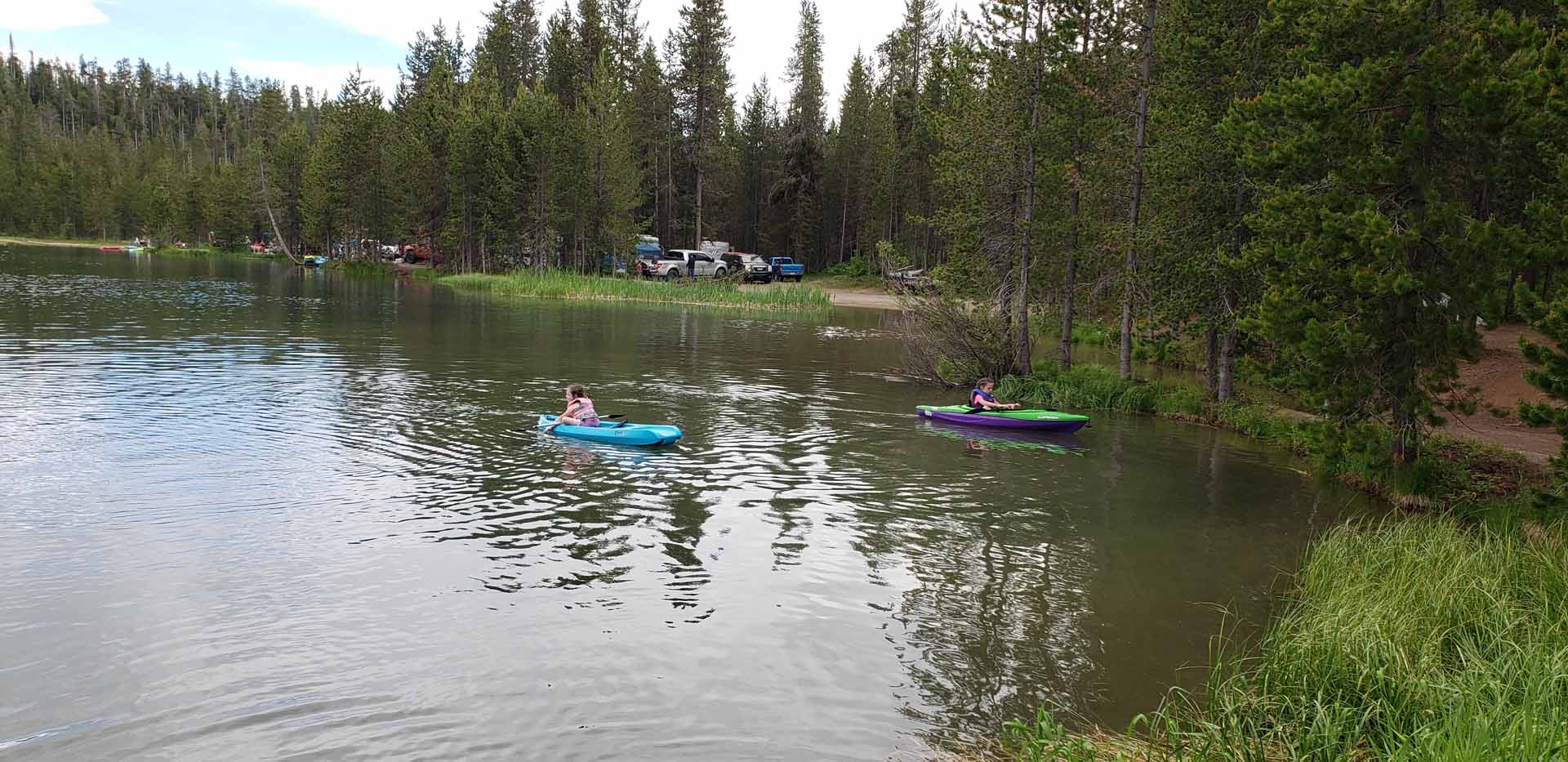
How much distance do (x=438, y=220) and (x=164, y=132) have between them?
116m

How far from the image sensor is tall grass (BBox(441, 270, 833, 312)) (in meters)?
52.4

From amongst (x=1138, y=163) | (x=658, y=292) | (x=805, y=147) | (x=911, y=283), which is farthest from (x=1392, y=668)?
(x=805, y=147)

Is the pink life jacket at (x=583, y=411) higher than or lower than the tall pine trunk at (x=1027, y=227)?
lower

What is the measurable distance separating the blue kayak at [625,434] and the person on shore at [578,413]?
4.5 inches

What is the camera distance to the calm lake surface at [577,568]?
7.34m

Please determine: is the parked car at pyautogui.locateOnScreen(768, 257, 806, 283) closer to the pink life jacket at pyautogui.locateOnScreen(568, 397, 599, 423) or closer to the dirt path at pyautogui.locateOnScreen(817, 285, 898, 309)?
the dirt path at pyautogui.locateOnScreen(817, 285, 898, 309)

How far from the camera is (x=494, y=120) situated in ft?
209

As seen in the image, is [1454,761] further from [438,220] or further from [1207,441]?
[438,220]

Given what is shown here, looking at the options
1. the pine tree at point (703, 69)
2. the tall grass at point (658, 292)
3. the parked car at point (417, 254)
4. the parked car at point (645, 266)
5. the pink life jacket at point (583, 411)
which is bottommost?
the pink life jacket at point (583, 411)

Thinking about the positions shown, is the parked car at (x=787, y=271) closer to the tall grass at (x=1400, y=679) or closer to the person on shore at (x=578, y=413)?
the person on shore at (x=578, y=413)

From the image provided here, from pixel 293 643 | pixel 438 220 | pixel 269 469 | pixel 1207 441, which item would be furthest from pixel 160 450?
pixel 438 220

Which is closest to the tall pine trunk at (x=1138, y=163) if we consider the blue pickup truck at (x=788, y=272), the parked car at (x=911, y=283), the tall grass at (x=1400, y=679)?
the parked car at (x=911, y=283)

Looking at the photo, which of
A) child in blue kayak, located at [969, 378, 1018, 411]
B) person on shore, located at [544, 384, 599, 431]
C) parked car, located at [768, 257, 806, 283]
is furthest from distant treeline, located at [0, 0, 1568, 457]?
parked car, located at [768, 257, 806, 283]

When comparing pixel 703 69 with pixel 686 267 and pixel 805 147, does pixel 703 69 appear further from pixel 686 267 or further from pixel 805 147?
pixel 686 267
